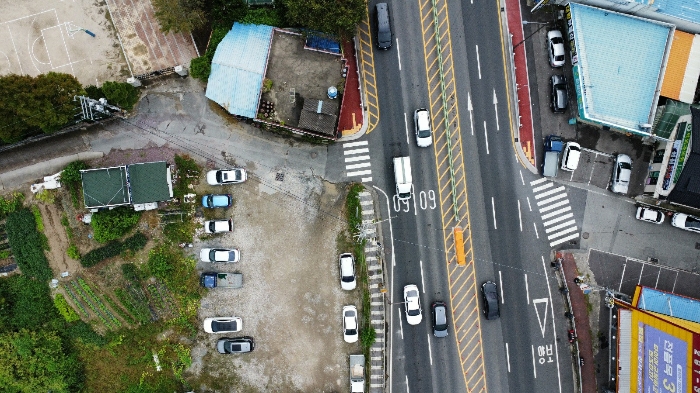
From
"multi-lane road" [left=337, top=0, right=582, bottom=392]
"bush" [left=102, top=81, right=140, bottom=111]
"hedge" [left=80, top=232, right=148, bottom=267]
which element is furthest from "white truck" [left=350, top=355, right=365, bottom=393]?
"bush" [left=102, top=81, right=140, bottom=111]

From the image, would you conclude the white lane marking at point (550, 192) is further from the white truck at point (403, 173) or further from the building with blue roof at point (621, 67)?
the white truck at point (403, 173)

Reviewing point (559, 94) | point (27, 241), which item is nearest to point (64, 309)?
point (27, 241)

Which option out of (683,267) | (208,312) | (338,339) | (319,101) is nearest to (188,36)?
(319,101)

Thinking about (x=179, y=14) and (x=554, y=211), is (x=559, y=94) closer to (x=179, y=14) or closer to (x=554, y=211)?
(x=554, y=211)

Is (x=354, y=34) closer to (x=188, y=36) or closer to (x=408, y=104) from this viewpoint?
(x=408, y=104)

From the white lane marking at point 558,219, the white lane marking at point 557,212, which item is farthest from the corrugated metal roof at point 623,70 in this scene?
the white lane marking at point 558,219
